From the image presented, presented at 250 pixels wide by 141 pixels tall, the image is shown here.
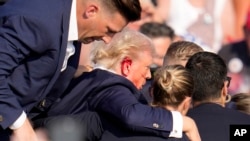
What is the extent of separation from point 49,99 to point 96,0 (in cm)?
49

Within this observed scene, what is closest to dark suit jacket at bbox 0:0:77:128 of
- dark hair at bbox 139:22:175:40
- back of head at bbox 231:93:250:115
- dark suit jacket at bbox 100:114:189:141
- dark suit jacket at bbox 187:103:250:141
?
dark suit jacket at bbox 100:114:189:141

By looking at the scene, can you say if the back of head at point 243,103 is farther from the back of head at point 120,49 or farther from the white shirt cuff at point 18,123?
the white shirt cuff at point 18,123

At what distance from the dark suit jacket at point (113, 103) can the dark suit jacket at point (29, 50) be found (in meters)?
0.18

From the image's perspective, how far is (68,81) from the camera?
2.90 metres

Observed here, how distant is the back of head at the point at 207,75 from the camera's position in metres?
3.33

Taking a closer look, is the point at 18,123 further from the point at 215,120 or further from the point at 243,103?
the point at 243,103

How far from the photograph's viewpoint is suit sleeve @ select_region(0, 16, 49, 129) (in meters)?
2.46

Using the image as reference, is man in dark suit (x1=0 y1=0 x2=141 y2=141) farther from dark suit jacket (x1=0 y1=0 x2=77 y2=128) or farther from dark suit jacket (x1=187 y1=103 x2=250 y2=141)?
dark suit jacket (x1=187 y1=103 x2=250 y2=141)

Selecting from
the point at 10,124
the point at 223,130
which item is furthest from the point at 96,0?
the point at 223,130

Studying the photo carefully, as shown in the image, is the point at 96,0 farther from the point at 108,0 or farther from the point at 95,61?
the point at 95,61

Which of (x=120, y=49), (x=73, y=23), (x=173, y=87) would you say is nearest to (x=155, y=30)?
(x=120, y=49)

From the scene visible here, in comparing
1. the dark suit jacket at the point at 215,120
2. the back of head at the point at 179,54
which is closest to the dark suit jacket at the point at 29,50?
the dark suit jacket at the point at 215,120

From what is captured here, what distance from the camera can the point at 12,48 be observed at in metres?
2.47

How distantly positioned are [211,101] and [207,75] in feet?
0.47
